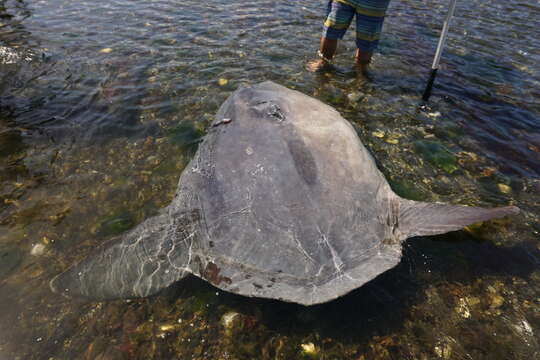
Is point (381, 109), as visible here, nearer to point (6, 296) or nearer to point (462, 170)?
point (462, 170)

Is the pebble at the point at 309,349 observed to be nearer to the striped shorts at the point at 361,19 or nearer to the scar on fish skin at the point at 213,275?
the scar on fish skin at the point at 213,275

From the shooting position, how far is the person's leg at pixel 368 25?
5.59 meters

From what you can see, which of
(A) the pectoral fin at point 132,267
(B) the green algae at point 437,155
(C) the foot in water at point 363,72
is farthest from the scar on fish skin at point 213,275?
(C) the foot in water at point 363,72

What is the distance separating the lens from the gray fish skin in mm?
2467

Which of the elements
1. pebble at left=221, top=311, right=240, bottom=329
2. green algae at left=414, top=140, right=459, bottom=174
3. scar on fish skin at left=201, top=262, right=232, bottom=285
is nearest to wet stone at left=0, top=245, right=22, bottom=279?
scar on fish skin at left=201, top=262, right=232, bottom=285

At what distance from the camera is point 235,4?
9.66 meters

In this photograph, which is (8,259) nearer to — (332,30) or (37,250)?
(37,250)

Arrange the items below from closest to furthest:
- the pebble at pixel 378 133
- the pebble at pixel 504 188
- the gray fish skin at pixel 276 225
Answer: the gray fish skin at pixel 276 225
the pebble at pixel 504 188
the pebble at pixel 378 133

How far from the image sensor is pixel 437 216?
2.77 meters

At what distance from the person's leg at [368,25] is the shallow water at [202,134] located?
0.43 m

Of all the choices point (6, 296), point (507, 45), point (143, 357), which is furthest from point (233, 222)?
point (507, 45)

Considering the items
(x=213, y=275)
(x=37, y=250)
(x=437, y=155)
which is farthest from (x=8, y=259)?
(x=437, y=155)

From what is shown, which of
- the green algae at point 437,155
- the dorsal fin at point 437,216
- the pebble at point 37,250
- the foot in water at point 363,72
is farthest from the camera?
the foot in water at point 363,72

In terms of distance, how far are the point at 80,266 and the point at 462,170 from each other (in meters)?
4.84
